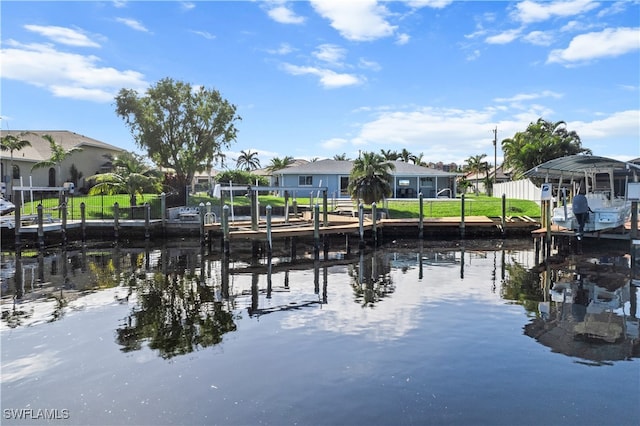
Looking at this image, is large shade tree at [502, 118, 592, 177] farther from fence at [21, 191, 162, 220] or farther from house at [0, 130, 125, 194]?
house at [0, 130, 125, 194]

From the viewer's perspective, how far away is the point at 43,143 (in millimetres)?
44188

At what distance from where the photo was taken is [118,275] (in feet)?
57.3

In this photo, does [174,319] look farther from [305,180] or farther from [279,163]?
[279,163]

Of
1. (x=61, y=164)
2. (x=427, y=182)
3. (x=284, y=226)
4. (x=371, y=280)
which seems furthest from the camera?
(x=427, y=182)

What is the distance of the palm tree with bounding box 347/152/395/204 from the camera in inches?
1194

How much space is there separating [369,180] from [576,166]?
12132 mm

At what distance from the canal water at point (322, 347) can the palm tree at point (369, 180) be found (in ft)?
41.7

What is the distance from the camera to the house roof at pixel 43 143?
131 ft

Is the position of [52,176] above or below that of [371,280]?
above

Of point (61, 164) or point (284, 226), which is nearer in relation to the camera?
point (284, 226)

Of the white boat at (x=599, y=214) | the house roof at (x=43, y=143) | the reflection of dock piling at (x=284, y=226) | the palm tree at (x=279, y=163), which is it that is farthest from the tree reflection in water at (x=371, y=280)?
the palm tree at (x=279, y=163)

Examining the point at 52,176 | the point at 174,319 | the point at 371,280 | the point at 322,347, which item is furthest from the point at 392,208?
the point at 52,176

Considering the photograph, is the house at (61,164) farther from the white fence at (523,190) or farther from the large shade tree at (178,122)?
the white fence at (523,190)

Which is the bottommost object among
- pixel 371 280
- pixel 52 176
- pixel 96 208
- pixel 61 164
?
pixel 371 280
